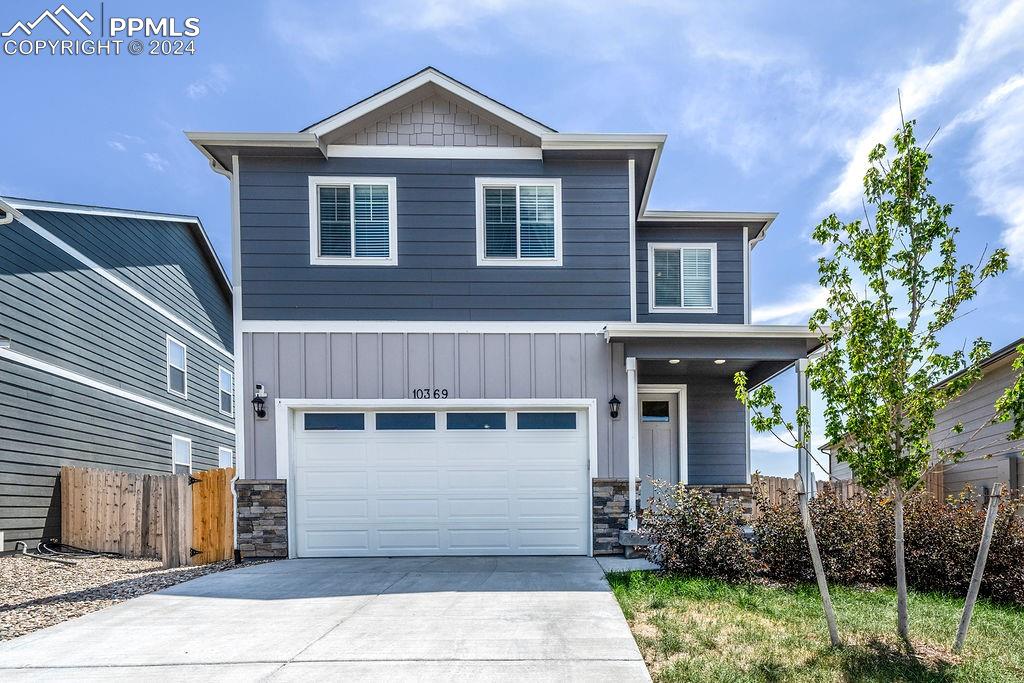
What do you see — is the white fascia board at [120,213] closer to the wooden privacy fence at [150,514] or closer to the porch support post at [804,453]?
the wooden privacy fence at [150,514]

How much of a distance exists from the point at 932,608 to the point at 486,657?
4.16 meters

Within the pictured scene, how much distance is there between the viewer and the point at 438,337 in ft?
30.5

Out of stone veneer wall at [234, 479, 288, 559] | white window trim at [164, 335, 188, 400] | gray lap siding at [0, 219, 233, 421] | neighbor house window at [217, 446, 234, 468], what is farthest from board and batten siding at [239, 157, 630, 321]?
neighbor house window at [217, 446, 234, 468]

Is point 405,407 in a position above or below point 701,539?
above

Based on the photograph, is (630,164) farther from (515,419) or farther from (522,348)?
(515,419)

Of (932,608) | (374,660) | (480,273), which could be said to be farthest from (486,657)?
(480,273)

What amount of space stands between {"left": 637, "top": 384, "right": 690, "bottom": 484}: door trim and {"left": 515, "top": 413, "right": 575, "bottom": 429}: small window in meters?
2.23

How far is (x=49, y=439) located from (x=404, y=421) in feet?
21.2

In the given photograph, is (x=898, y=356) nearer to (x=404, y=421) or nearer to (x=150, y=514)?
(x=404, y=421)

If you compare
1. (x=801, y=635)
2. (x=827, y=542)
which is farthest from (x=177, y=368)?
(x=801, y=635)

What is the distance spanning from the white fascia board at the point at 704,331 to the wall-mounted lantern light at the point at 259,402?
4.72 m

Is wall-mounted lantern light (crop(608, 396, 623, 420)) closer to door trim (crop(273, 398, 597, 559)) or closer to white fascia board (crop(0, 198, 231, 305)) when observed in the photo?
door trim (crop(273, 398, 597, 559))

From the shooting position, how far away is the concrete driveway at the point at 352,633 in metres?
4.49

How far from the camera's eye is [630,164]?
9609 mm
